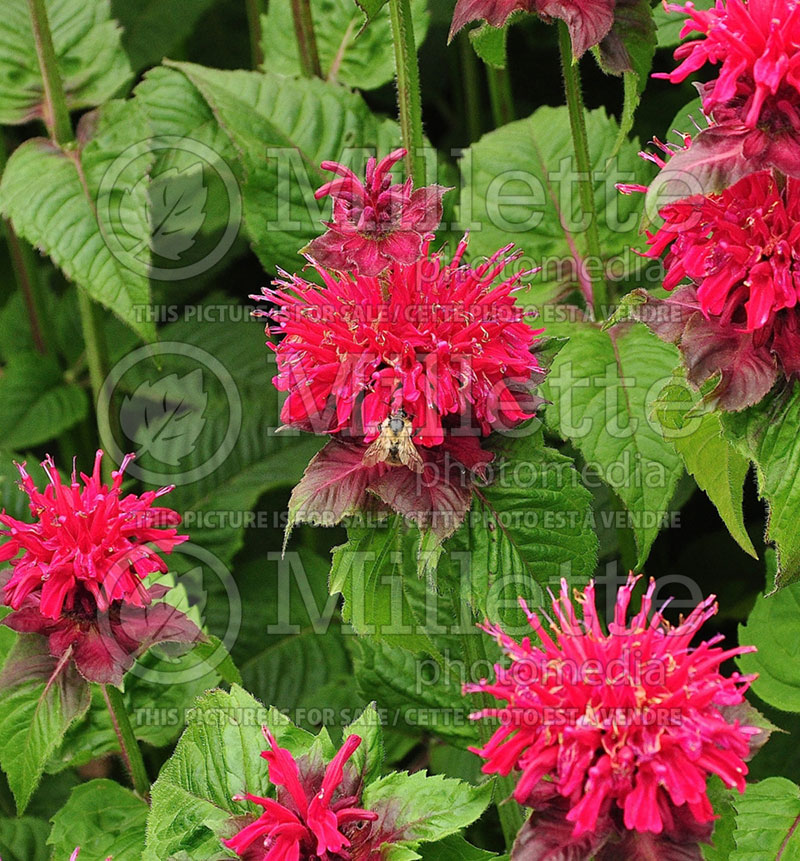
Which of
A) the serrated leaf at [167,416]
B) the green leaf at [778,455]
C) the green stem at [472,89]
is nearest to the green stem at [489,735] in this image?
the green leaf at [778,455]

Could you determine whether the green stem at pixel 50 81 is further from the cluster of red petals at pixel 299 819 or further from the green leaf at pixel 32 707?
the cluster of red petals at pixel 299 819

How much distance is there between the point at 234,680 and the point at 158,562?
0.17 m

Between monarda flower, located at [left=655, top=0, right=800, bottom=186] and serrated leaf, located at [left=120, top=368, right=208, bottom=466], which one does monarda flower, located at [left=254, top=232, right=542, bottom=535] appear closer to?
monarda flower, located at [left=655, top=0, right=800, bottom=186]

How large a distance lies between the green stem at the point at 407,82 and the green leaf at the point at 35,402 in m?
0.57

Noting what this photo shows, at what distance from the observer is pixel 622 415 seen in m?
1.04

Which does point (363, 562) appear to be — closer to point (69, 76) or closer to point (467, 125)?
point (69, 76)

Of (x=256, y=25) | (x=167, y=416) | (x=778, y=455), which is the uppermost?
(x=256, y=25)

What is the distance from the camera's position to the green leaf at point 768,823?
3.11 ft

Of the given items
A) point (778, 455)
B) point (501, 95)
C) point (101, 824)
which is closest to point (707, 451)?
point (778, 455)

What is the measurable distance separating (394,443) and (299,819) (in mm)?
249

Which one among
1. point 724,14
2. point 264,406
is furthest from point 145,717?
point 724,14

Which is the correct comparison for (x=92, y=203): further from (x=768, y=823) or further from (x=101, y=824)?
(x=768, y=823)

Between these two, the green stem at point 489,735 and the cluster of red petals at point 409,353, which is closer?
the cluster of red petals at point 409,353

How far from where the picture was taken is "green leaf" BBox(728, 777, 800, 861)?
947 millimetres
